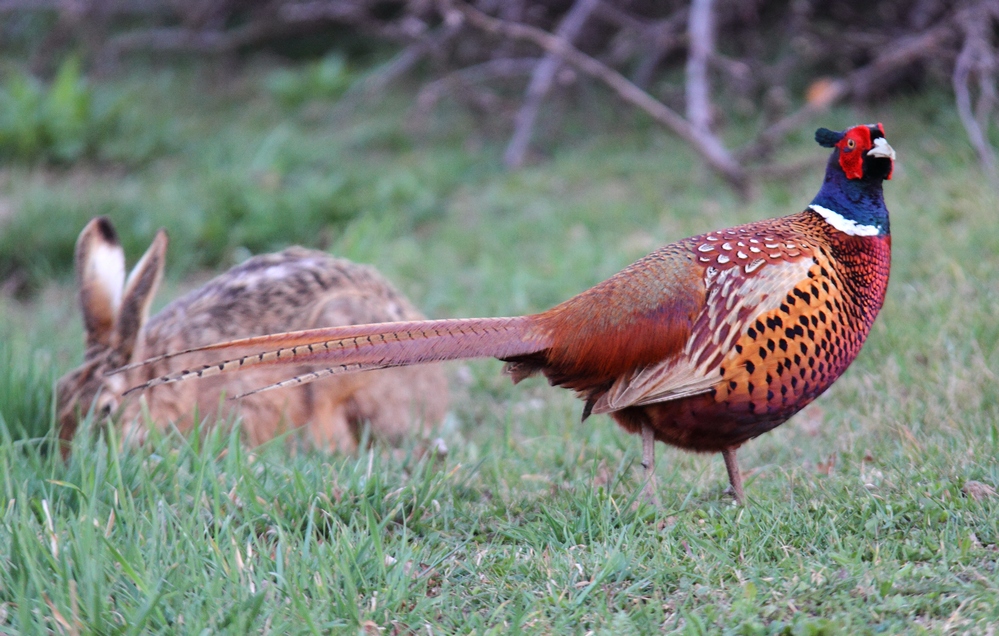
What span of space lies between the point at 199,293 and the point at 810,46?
5148 millimetres

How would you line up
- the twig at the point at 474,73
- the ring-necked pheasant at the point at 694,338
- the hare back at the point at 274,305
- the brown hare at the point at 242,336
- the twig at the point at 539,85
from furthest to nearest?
the twig at the point at 474,73 < the twig at the point at 539,85 < the hare back at the point at 274,305 < the brown hare at the point at 242,336 < the ring-necked pheasant at the point at 694,338

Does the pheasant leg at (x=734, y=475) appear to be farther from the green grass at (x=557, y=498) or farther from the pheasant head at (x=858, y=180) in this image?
the pheasant head at (x=858, y=180)

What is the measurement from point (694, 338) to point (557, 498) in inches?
31.7

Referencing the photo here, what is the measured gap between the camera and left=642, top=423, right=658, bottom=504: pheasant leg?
349 centimetres

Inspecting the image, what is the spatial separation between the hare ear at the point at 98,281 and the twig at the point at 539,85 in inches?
165

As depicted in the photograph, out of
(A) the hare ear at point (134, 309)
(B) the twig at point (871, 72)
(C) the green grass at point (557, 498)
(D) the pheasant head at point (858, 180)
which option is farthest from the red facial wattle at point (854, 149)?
(B) the twig at point (871, 72)

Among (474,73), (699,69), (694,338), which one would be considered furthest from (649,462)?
(474,73)

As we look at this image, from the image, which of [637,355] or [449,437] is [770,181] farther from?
[637,355]

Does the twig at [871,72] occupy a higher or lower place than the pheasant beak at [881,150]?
higher

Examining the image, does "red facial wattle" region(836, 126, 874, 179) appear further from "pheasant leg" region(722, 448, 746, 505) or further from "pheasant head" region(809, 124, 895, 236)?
"pheasant leg" region(722, 448, 746, 505)

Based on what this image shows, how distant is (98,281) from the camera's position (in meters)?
4.62

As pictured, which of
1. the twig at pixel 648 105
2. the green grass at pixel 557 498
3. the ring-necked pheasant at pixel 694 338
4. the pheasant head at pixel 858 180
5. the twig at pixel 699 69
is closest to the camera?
the green grass at pixel 557 498

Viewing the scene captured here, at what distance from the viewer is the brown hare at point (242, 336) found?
4500mm

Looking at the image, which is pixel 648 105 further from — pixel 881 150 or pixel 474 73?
pixel 881 150
